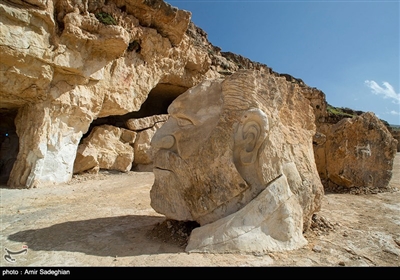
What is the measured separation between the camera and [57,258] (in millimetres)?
1926

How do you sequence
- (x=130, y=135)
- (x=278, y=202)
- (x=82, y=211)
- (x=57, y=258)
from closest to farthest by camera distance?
(x=57, y=258)
(x=278, y=202)
(x=82, y=211)
(x=130, y=135)

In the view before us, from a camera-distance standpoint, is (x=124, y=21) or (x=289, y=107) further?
(x=124, y=21)

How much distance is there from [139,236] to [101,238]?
376 millimetres

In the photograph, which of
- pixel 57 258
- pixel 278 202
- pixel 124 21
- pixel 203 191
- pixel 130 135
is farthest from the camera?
pixel 130 135

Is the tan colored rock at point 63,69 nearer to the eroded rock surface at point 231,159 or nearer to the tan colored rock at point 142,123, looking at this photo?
the tan colored rock at point 142,123

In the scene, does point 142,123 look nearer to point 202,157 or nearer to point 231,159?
point 202,157

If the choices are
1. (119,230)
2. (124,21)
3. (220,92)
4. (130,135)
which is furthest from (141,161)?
(220,92)

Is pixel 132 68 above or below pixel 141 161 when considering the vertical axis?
above

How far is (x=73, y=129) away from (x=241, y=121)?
241 inches

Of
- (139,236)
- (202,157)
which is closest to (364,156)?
(202,157)

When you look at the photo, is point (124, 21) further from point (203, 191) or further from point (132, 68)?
point (203, 191)

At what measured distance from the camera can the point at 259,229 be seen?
79.2 inches

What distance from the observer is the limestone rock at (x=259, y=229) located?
6.35 feet

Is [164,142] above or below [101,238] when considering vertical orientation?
above
